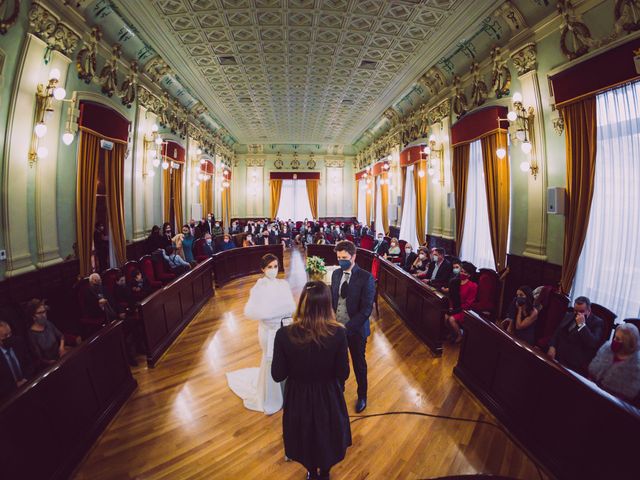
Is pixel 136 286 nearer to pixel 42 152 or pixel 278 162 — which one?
pixel 42 152

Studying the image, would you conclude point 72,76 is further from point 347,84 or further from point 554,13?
point 554,13

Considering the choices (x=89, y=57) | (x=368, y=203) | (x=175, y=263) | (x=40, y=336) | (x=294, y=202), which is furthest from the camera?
(x=294, y=202)

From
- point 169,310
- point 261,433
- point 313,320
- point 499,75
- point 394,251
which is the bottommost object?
point 261,433

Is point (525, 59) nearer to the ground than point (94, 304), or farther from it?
farther from it

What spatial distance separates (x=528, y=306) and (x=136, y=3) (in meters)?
7.29

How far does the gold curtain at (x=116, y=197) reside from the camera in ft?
19.2

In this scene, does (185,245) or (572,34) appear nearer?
(572,34)

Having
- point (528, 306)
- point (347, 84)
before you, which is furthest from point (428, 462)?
point (347, 84)

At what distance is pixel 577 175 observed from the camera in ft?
13.8

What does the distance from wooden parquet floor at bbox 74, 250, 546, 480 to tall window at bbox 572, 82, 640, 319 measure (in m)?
2.10

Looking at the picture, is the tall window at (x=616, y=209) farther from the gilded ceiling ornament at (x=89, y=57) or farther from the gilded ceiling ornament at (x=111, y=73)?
the gilded ceiling ornament at (x=111, y=73)

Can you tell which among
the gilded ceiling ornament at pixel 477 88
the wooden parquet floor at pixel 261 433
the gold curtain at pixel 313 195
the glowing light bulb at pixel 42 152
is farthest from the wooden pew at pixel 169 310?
the gold curtain at pixel 313 195

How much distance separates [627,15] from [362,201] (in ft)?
44.3

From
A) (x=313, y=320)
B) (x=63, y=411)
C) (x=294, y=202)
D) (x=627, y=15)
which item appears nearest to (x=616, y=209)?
(x=627, y=15)
